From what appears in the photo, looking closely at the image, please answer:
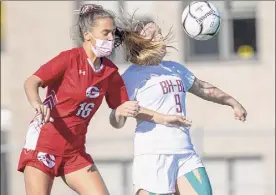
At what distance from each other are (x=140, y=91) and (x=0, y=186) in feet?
43.2

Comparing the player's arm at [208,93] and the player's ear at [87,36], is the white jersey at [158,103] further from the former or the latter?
the player's ear at [87,36]

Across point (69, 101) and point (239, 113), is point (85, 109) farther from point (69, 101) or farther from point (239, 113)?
point (239, 113)

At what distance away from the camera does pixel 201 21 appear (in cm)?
831

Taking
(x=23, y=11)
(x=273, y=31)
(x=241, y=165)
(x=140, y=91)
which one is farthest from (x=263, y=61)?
(x=140, y=91)

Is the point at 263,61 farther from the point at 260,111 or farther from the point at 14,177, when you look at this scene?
the point at 14,177

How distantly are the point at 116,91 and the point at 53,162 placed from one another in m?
0.61

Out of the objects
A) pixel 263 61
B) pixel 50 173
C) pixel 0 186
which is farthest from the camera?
pixel 263 61

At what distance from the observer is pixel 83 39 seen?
25.5 feet

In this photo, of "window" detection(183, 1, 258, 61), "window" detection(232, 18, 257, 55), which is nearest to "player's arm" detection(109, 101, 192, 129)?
"window" detection(183, 1, 258, 61)

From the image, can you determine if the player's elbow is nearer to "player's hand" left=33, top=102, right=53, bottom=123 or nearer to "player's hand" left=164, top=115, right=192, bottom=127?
"player's hand" left=33, top=102, right=53, bottom=123

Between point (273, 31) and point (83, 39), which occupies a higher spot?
point (83, 39)

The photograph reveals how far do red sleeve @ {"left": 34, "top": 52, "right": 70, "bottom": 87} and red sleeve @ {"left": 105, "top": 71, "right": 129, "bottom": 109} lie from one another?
0.35 meters

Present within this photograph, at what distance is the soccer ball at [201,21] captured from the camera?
8.31 m

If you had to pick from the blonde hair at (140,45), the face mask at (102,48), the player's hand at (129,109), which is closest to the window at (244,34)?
the blonde hair at (140,45)
